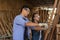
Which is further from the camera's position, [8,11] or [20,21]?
[8,11]

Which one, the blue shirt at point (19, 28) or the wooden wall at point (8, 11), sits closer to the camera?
the blue shirt at point (19, 28)

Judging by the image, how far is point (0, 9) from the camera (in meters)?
7.44

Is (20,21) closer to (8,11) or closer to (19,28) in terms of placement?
(19,28)

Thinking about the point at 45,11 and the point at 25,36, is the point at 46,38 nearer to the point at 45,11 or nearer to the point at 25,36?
the point at 25,36

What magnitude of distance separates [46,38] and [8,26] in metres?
3.98

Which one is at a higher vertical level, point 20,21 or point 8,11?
point 20,21

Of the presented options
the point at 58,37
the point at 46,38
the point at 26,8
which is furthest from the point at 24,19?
the point at 58,37

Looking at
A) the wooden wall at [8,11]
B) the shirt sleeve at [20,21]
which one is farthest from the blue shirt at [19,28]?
the wooden wall at [8,11]

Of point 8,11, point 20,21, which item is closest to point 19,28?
point 20,21

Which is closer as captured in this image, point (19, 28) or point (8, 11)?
point (19, 28)

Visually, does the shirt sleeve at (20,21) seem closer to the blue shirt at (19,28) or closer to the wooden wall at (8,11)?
the blue shirt at (19,28)

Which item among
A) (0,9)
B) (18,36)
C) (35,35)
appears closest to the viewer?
(18,36)

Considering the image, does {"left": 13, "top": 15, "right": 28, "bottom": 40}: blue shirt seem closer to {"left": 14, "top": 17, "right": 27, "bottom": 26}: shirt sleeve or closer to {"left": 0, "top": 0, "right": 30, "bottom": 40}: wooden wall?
{"left": 14, "top": 17, "right": 27, "bottom": 26}: shirt sleeve

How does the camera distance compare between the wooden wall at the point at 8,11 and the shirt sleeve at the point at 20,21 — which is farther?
the wooden wall at the point at 8,11
